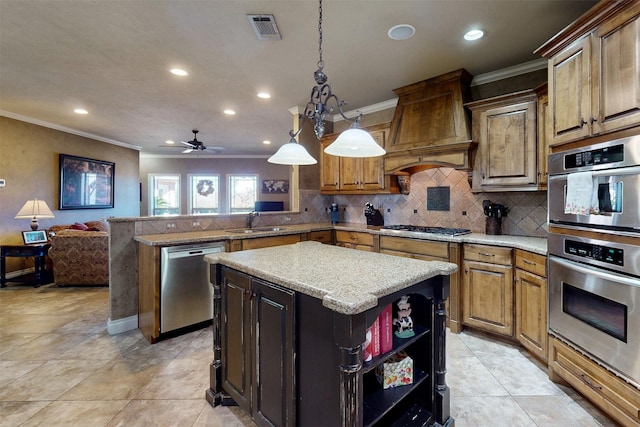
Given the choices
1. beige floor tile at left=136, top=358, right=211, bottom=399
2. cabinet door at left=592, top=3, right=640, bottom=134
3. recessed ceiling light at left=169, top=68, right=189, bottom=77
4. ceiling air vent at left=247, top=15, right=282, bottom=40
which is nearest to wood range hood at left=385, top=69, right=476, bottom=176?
cabinet door at left=592, top=3, right=640, bottom=134

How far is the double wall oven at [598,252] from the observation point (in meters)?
1.56

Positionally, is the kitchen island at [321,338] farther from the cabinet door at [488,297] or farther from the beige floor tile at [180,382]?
the cabinet door at [488,297]

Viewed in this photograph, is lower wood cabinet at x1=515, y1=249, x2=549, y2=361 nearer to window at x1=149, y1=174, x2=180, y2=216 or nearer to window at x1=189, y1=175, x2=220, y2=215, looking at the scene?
window at x1=189, y1=175, x2=220, y2=215

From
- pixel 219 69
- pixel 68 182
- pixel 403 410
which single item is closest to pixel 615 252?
pixel 403 410

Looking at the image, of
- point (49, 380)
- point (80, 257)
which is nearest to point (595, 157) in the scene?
point (49, 380)

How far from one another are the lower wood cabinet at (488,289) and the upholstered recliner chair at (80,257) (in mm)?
4794

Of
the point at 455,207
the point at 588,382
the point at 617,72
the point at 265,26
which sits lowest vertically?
the point at 588,382

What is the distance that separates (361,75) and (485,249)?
2.26 metres

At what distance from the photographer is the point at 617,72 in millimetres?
1637

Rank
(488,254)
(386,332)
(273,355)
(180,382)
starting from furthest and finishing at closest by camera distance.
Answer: (488,254), (180,382), (273,355), (386,332)

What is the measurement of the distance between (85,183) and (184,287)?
5.25 m

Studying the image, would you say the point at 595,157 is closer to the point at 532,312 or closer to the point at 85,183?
the point at 532,312

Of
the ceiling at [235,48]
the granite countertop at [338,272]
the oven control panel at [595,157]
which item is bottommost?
the granite countertop at [338,272]

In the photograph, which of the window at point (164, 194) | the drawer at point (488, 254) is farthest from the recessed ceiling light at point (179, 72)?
the window at point (164, 194)
